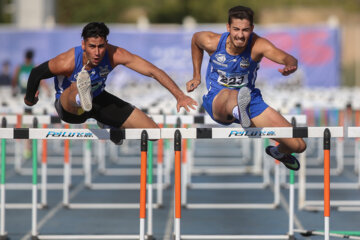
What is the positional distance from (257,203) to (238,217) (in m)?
1.04

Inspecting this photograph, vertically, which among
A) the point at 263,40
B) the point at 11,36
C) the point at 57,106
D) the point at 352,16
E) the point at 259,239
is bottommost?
the point at 259,239

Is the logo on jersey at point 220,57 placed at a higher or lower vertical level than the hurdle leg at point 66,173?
higher

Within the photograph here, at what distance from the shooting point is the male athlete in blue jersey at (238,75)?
6.57 metres

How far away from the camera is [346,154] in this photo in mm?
17094

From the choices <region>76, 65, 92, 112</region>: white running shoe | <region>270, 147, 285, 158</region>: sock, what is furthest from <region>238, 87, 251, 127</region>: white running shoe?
<region>76, 65, 92, 112</region>: white running shoe

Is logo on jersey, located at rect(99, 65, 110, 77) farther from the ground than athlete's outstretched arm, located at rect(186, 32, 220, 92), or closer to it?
closer to it

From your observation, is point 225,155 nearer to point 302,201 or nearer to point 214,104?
point 302,201

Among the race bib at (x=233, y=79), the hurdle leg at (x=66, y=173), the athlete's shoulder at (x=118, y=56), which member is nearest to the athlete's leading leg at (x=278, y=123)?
the race bib at (x=233, y=79)

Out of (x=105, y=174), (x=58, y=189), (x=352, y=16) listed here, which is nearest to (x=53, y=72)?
(x=58, y=189)

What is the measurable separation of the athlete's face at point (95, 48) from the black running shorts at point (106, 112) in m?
0.71

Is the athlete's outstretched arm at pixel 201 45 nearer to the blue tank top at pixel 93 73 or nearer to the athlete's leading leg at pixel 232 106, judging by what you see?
the athlete's leading leg at pixel 232 106

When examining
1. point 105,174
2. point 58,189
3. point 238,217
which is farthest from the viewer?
point 105,174

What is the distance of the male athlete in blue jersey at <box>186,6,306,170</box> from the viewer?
6574mm

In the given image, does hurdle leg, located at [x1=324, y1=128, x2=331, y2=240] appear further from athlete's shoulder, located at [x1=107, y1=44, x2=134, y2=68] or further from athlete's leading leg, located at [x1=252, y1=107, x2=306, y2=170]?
athlete's shoulder, located at [x1=107, y1=44, x2=134, y2=68]
